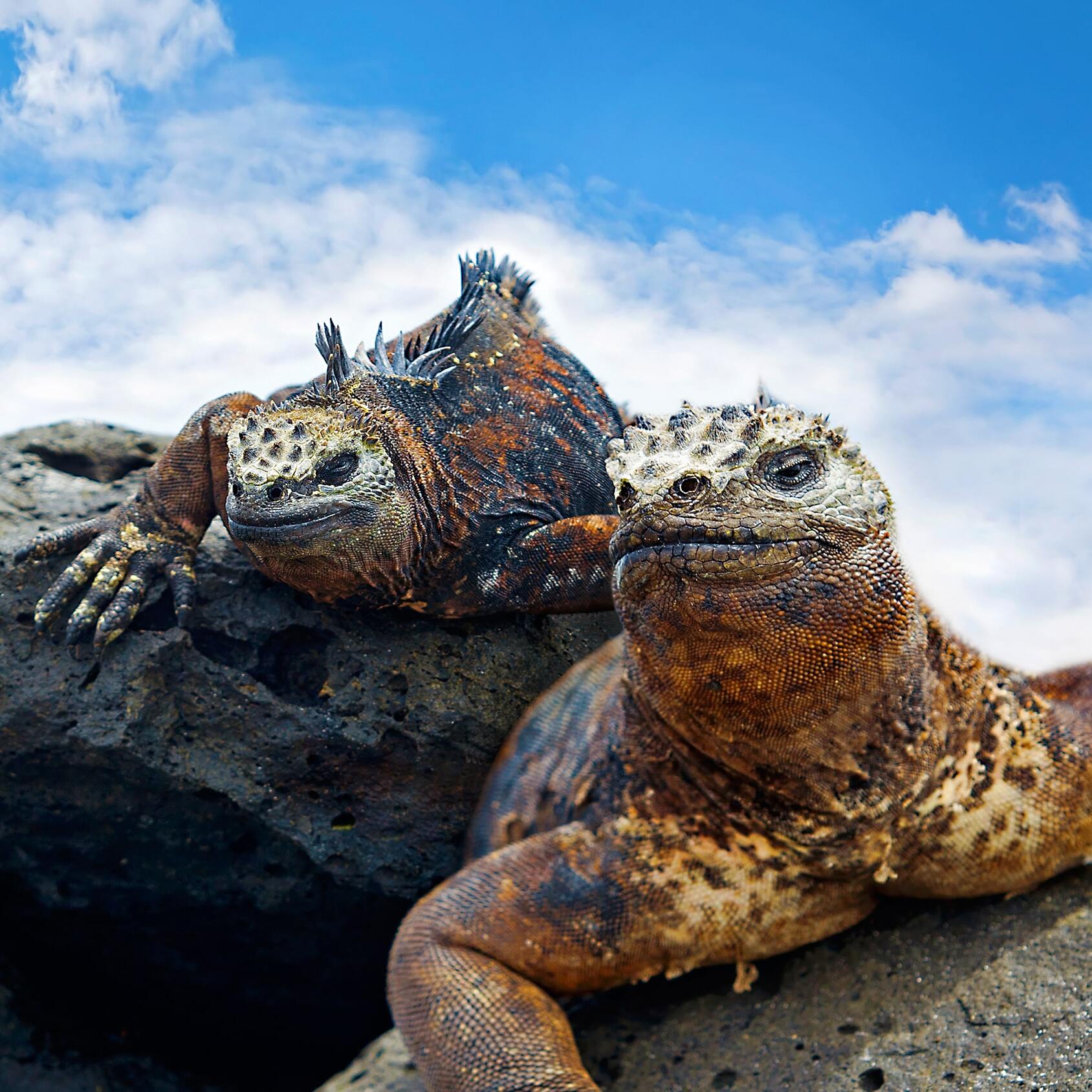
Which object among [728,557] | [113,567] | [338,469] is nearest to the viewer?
[728,557]

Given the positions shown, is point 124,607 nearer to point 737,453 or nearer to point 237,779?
point 237,779

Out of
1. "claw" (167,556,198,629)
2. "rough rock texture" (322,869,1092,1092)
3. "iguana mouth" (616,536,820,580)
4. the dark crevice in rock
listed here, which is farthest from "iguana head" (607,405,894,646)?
the dark crevice in rock

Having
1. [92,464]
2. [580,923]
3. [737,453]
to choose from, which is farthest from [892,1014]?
[92,464]

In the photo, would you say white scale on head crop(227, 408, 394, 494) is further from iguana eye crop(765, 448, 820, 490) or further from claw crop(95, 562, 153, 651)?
iguana eye crop(765, 448, 820, 490)

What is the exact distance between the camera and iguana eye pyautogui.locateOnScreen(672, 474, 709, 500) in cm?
254

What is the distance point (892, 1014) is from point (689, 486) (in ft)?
5.37

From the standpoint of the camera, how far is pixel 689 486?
254 cm

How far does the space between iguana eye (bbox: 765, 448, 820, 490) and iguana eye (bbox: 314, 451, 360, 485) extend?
4.53 ft

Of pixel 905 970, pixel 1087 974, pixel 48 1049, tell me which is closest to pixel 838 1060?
pixel 905 970

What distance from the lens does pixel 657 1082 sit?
3264 mm

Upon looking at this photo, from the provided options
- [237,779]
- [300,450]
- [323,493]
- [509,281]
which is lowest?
[237,779]

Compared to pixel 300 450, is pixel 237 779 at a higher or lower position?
lower

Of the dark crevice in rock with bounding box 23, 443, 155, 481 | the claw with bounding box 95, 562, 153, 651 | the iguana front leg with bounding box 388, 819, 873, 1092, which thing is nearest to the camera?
the iguana front leg with bounding box 388, 819, 873, 1092

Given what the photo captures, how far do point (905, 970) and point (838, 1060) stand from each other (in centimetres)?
35
